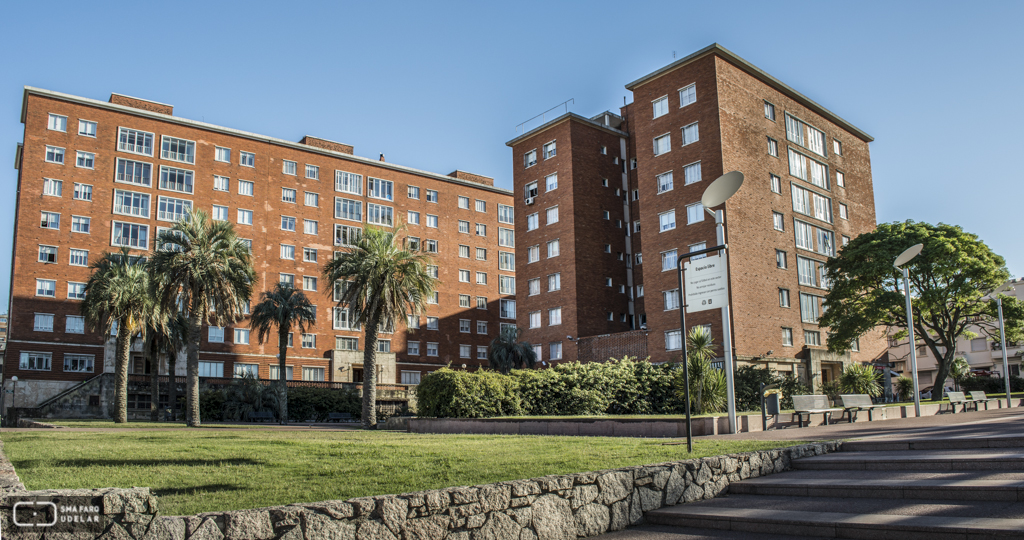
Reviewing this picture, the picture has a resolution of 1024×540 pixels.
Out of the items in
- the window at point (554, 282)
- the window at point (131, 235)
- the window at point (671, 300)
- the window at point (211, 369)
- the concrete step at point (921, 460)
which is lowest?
the concrete step at point (921, 460)

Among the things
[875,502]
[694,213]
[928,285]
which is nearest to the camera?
[875,502]

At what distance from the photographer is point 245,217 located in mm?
66875

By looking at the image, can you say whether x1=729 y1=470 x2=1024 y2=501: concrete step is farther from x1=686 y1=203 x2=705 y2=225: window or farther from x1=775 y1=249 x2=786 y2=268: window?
x1=775 y1=249 x2=786 y2=268: window

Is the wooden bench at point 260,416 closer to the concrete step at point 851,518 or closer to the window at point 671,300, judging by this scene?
the window at point 671,300

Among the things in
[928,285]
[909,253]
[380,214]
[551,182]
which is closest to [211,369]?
[380,214]

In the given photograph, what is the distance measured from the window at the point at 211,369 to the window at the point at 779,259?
4731 cm

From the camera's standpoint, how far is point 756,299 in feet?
145

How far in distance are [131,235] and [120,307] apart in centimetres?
2442

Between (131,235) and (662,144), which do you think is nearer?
(662,144)

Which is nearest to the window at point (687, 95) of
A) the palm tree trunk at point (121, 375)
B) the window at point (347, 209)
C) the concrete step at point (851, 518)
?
the palm tree trunk at point (121, 375)

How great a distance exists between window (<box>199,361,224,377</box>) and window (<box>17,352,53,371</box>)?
36.7 feet

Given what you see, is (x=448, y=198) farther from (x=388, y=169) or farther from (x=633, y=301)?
(x=633, y=301)

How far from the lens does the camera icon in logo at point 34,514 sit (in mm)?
4676

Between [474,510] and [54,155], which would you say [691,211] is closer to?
[474,510]
